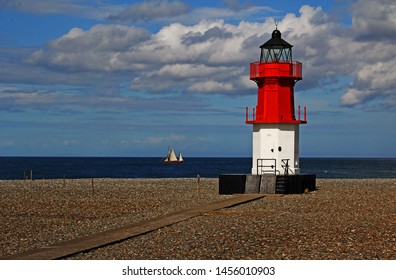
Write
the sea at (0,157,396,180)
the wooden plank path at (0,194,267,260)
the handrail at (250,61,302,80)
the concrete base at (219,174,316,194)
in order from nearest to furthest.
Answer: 1. the wooden plank path at (0,194,267,260)
2. the concrete base at (219,174,316,194)
3. the handrail at (250,61,302,80)
4. the sea at (0,157,396,180)

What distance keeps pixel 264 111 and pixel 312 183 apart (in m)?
4.38

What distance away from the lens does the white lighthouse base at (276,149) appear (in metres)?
28.6

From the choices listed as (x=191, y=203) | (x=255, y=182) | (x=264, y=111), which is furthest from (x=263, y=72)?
(x=191, y=203)

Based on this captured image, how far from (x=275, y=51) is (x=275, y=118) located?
9.78ft

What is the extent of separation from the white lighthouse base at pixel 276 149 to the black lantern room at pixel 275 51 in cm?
283

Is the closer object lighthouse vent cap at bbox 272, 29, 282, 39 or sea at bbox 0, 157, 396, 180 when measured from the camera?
lighthouse vent cap at bbox 272, 29, 282, 39

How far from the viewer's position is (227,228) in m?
15.6

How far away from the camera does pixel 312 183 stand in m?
30.7

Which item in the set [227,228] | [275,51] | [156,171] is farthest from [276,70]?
[156,171]

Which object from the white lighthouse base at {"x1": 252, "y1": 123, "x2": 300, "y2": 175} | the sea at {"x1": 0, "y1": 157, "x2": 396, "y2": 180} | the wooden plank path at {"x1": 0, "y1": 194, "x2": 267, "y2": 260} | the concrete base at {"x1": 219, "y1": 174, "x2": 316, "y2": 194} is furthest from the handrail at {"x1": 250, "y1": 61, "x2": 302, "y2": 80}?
the sea at {"x1": 0, "y1": 157, "x2": 396, "y2": 180}

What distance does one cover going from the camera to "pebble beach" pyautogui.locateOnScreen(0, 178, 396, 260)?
12.5 metres

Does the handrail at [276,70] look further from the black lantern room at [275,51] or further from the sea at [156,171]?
the sea at [156,171]

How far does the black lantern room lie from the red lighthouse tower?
103 mm

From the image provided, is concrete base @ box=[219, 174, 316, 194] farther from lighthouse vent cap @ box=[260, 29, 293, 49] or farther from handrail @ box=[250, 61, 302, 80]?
lighthouse vent cap @ box=[260, 29, 293, 49]
